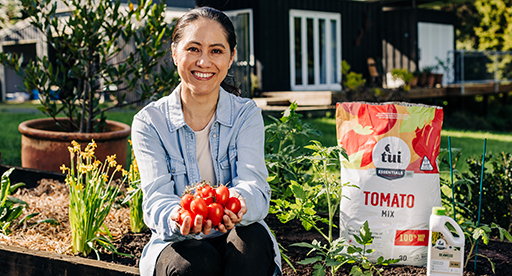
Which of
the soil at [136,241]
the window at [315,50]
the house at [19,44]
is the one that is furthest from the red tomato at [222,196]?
the house at [19,44]

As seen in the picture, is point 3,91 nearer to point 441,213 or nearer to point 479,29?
point 479,29

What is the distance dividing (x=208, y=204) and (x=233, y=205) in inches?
3.4

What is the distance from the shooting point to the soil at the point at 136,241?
86.4 inches

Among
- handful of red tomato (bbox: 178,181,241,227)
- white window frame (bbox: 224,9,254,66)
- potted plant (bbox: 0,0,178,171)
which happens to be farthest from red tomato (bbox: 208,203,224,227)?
white window frame (bbox: 224,9,254,66)

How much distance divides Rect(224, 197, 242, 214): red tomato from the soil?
72 centimetres

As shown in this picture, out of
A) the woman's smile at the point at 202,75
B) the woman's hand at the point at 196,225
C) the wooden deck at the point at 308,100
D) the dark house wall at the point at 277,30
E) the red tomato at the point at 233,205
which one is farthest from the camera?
the dark house wall at the point at 277,30

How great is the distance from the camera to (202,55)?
1.81m

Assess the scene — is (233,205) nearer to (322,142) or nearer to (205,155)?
(205,155)

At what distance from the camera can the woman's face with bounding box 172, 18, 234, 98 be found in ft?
5.90

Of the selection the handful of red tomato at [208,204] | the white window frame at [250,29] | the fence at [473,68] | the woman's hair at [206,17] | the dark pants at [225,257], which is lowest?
the dark pants at [225,257]

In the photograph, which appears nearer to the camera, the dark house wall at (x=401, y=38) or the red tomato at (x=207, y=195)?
the red tomato at (x=207, y=195)

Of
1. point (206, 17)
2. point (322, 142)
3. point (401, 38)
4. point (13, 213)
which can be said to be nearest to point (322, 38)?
point (401, 38)

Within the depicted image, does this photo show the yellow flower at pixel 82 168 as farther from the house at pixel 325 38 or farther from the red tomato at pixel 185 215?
the house at pixel 325 38

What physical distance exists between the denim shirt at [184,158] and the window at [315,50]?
32.4 feet
